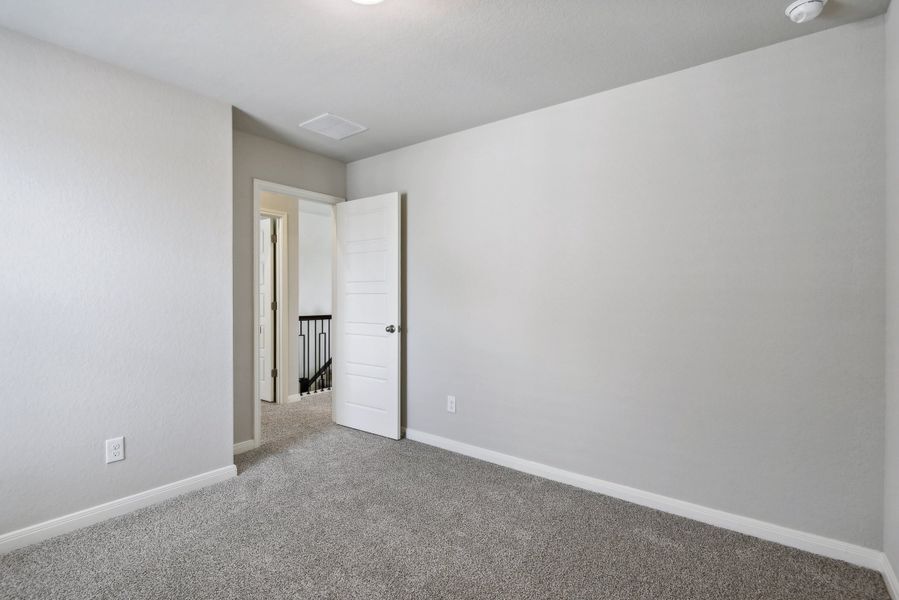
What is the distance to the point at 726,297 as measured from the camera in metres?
2.42

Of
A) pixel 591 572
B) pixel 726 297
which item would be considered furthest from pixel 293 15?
pixel 591 572

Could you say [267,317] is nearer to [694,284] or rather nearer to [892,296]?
[694,284]

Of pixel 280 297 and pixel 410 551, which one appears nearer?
pixel 410 551

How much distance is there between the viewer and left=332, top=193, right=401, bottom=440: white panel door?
382 centimetres

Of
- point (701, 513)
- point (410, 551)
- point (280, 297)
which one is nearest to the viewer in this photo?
point (410, 551)

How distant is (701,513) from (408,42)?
9.51 ft

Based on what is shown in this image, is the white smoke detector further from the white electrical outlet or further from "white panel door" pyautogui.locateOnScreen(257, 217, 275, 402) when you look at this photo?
"white panel door" pyautogui.locateOnScreen(257, 217, 275, 402)

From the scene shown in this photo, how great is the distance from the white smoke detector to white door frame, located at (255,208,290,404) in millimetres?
4525

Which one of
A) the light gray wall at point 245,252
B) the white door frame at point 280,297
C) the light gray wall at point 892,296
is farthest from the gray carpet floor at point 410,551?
→ the white door frame at point 280,297

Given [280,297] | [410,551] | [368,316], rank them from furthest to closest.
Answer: [280,297]
[368,316]
[410,551]

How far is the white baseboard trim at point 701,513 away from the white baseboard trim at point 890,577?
26 millimetres

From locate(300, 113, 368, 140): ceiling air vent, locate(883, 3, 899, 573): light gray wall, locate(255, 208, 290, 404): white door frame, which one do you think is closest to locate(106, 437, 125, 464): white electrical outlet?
locate(300, 113, 368, 140): ceiling air vent

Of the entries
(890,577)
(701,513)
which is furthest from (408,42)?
(890,577)

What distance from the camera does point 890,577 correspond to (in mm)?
1915
